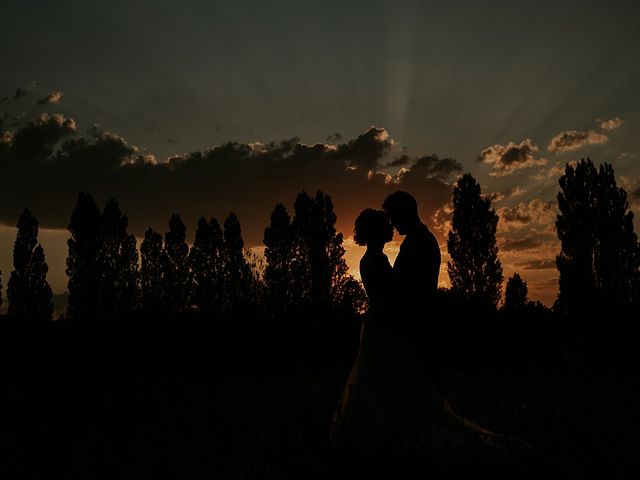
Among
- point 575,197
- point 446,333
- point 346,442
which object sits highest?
point 575,197

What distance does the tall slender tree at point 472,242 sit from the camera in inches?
1542

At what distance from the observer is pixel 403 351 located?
5766 mm

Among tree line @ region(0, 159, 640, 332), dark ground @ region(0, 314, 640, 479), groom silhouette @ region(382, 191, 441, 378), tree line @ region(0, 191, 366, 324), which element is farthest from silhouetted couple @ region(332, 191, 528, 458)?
tree line @ region(0, 191, 366, 324)

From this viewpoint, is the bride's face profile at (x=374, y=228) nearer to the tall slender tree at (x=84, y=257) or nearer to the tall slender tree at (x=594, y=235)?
the tall slender tree at (x=594, y=235)

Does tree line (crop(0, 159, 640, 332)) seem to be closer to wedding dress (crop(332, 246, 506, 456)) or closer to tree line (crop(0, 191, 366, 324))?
tree line (crop(0, 191, 366, 324))

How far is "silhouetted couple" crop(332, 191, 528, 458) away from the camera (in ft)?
18.5

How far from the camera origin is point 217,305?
4350 cm

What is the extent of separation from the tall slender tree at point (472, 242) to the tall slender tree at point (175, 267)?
20.6 m

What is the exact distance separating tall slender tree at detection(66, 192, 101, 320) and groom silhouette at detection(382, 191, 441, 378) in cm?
3620

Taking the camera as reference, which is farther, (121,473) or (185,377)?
(185,377)

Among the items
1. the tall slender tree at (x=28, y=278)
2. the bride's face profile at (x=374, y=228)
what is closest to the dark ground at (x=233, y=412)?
the bride's face profile at (x=374, y=228)

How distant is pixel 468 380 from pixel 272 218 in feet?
106

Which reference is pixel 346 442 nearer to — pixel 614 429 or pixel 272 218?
pixel 614 429

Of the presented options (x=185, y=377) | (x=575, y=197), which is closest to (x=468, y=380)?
(x=185, y=377)
